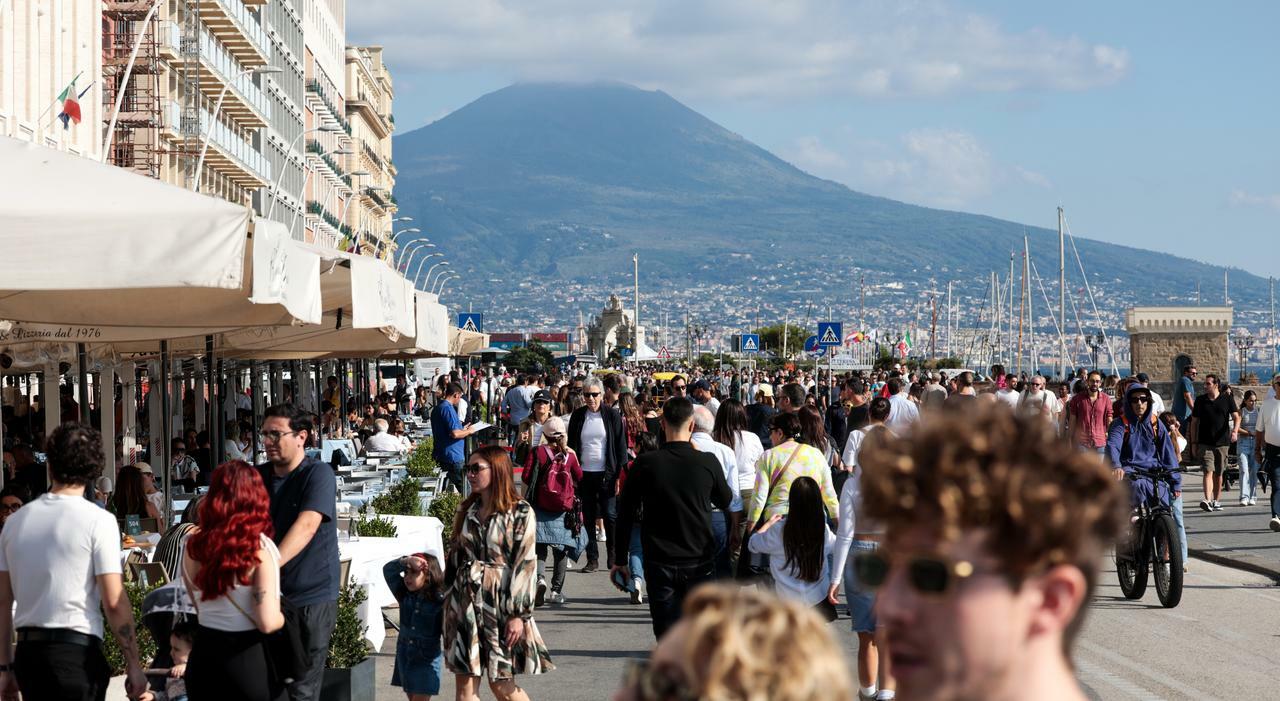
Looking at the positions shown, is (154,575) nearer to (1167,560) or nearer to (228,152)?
(1167,560)

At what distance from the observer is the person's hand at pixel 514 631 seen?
26.2 ft

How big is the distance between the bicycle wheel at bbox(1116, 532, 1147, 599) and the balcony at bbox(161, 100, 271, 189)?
143ft

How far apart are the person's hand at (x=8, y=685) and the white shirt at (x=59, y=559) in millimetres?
267

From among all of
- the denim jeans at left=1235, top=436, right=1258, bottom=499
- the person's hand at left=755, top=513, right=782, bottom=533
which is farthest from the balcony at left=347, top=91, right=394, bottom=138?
the person's hand at left=755, top=513, right=782, bottom=533

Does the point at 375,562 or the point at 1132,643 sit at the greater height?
the point at 375,562

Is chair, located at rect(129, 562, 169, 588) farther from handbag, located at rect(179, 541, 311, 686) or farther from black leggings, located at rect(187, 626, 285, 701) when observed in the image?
black leggings, located at rect(187, 626, 285, 701)

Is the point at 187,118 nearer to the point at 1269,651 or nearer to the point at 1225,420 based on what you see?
the point at 1225,420

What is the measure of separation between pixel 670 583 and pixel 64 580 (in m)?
3.73

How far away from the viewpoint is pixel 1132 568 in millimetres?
13891

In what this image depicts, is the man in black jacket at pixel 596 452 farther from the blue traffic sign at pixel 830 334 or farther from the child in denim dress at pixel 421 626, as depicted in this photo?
the blue traffic sign at pixel 830 334

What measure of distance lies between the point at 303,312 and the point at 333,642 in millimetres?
1678

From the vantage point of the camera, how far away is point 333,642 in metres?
8.79

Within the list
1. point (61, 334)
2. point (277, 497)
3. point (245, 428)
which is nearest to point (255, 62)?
point (245, 428)

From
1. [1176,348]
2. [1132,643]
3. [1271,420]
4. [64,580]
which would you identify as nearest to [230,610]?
[64,580]
